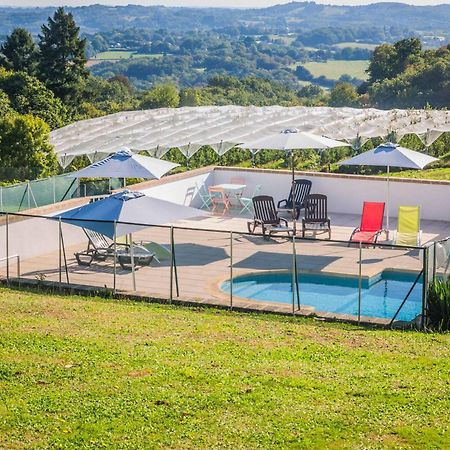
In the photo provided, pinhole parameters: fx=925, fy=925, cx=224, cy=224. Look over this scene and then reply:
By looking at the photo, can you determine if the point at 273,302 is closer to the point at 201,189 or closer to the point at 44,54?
the point at 201,189

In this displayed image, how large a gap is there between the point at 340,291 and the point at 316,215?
250 inches

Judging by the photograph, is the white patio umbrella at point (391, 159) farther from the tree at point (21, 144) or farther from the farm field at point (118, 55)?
the farm field at point (118, 55)

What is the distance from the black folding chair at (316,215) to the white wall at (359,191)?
5.31 feet

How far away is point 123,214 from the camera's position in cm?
1462

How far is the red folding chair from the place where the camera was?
1831 centimetres

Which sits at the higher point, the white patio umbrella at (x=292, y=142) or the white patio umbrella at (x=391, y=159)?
the white patio umbrella at (x=292, y=142)

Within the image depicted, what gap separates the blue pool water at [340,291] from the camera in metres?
12.4

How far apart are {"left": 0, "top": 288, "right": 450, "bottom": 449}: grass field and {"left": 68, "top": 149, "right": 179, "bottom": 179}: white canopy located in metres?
6.40

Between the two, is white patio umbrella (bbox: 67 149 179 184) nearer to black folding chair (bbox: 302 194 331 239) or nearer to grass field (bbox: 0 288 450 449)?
black folding chair (bbox: 302 194 331 239)

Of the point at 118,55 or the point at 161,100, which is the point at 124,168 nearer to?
the point at 161,100

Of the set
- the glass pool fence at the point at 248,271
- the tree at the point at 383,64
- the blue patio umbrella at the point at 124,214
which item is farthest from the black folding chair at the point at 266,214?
the tree at the point at 383,64

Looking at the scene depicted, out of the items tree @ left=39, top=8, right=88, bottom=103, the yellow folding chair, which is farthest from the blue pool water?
tree @ left=39, top=8, right=88, bottom=103

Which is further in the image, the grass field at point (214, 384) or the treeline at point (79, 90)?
the treeline at point (79, 90)

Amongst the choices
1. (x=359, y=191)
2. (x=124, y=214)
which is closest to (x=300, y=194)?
(x=359, y=191)
